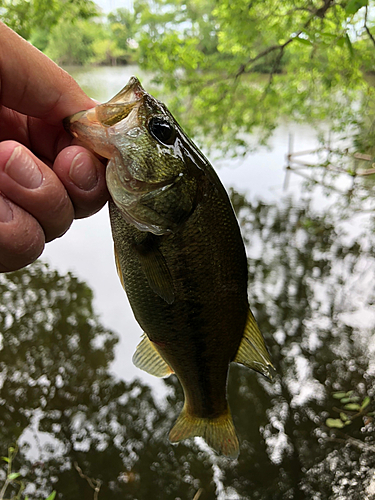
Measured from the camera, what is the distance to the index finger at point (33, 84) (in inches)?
42.8

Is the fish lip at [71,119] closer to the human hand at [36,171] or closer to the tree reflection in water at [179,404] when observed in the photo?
the human hand at [36,171]

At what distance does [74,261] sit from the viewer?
6.05 m

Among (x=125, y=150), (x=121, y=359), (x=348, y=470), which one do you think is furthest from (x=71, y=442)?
(x=125, y=150)

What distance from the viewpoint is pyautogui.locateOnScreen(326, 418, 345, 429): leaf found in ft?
11.6

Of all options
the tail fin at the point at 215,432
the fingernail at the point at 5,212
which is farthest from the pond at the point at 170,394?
the fingernail at the point at 5,212

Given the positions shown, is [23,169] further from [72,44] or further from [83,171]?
[72,44]

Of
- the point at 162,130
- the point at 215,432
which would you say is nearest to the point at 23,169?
the point at 162,130

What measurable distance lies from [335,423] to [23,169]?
3.80 m

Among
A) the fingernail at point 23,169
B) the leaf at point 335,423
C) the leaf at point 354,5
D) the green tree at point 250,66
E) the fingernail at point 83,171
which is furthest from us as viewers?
the green tree at point 250,66

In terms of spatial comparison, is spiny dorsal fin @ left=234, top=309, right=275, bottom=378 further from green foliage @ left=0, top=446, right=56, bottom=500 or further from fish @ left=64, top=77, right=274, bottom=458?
green foliage @ left=0, top=446, right=56, bottom=500

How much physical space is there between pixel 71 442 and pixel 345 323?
3.65 metres

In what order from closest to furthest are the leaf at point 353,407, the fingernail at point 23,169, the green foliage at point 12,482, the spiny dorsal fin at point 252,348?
1. the fingernail at point 23,169
2. the spiny dorsal fin at point 252,348
3. the green foliage at point 12,482
4. the leaf at point 353,407

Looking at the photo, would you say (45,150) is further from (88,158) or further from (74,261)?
(74,261)

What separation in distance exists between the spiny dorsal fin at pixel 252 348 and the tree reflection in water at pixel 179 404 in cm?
249
